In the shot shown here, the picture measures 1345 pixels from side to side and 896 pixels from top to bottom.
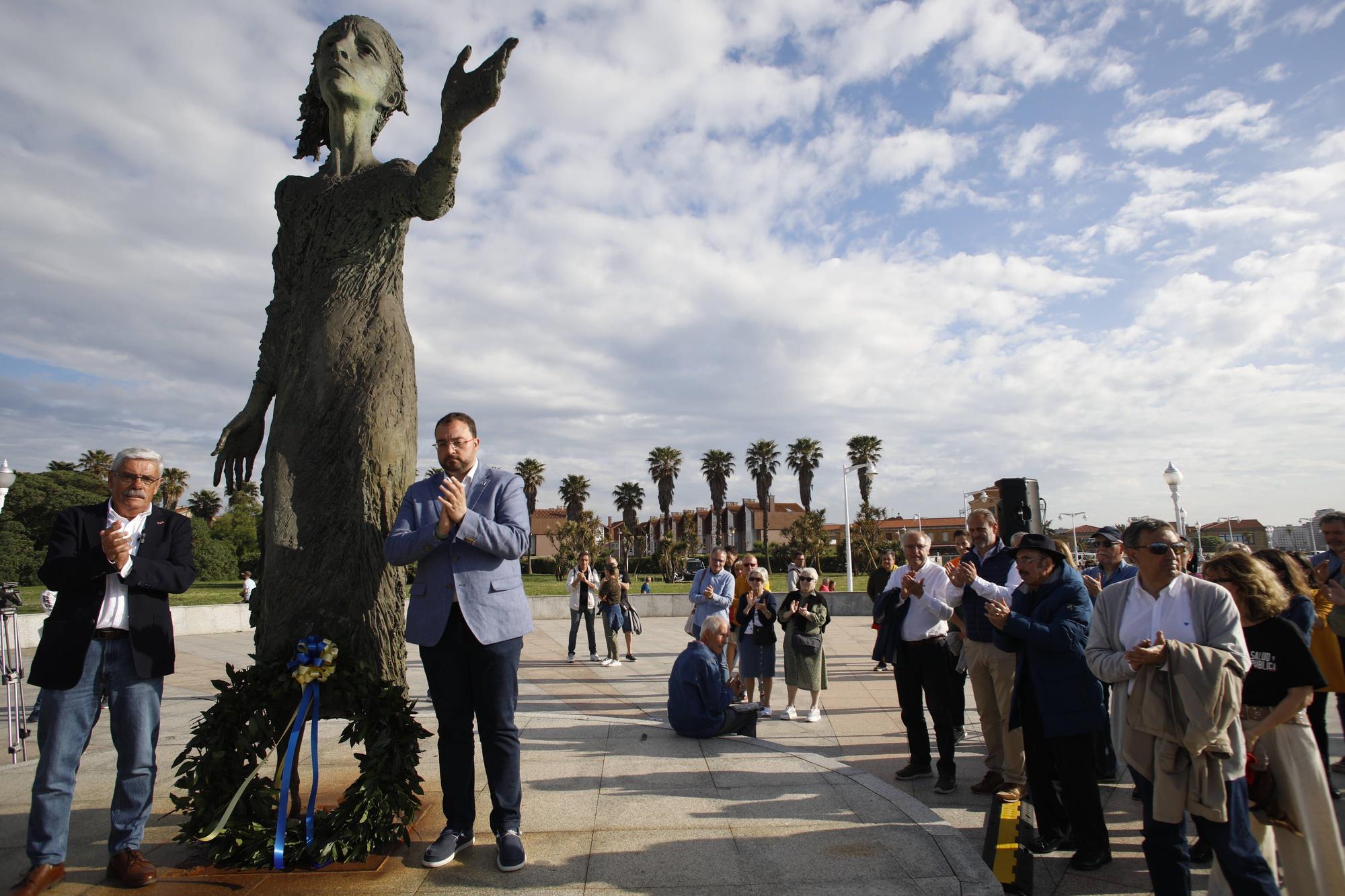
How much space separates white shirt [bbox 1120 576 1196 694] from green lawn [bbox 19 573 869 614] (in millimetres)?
21790

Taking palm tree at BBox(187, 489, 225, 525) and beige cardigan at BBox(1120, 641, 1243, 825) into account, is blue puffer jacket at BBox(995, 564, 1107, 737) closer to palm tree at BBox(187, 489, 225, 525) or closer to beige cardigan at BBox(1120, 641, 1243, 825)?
beige cardigan at BBox(1120, 641, 1243, 825)

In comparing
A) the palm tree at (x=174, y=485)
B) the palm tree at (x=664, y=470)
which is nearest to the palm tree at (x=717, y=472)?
the palm tree at (x=664, y=470)

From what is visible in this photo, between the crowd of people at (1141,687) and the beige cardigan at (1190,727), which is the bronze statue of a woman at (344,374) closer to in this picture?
the crowd of people at (1141,687)

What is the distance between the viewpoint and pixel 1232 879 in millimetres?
2828

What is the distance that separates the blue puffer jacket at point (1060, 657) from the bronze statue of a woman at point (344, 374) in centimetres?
323

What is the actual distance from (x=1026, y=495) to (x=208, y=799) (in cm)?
688

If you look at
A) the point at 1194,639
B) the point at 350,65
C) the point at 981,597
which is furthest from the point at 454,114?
the point at 981,597

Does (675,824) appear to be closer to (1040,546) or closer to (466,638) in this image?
(466,638)

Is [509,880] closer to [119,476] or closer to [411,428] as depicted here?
[411,428]

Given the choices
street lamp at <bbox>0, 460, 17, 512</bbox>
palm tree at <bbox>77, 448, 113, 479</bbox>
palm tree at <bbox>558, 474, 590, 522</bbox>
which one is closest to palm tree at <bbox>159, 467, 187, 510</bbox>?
palm tree at <bbox>77, 448, 113, 479</bbox>

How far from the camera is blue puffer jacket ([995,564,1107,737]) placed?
3865mm

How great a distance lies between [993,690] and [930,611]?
63 cm

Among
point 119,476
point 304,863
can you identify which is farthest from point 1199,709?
point 119,476

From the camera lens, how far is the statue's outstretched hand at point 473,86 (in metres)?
3.32
